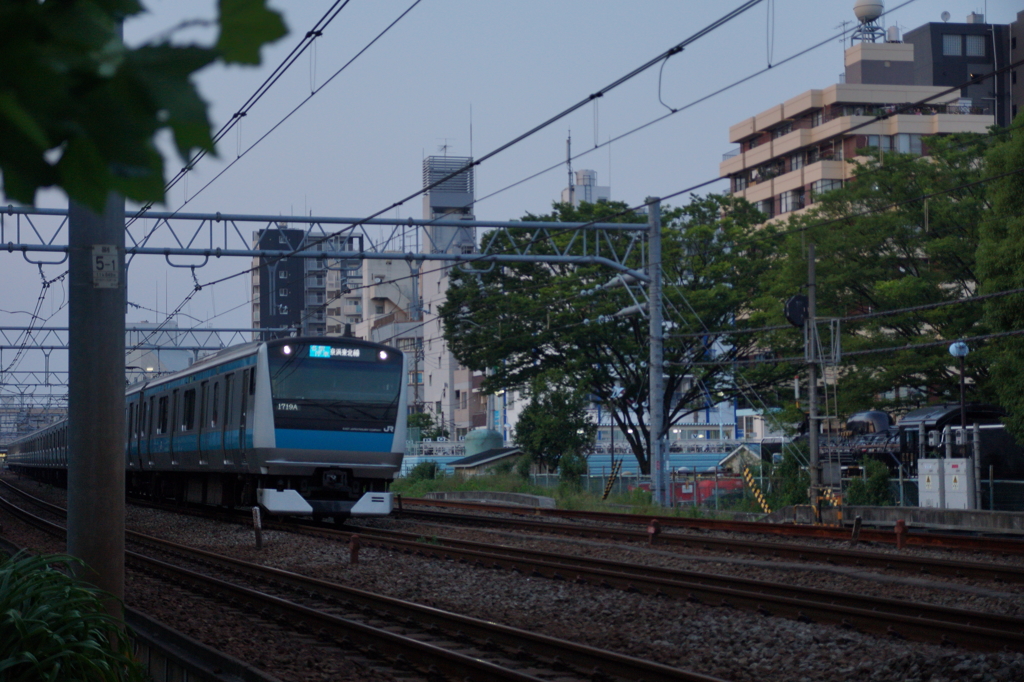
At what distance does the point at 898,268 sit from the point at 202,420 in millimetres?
22041

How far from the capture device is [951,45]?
71500 millimetres

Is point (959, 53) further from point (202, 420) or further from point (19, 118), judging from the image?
point (19, 118)

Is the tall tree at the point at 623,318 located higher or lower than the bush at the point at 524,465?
higher

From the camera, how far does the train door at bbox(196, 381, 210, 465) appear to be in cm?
2219

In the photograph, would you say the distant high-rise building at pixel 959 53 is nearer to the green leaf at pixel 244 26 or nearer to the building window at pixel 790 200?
the building window at pixel 790 200

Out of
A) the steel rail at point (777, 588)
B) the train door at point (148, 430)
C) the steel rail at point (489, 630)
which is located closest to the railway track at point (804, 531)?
the steel rail at point (777, 588)

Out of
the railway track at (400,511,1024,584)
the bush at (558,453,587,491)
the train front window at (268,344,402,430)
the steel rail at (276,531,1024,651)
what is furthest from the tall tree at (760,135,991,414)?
the steel rail at (276,531,1024,651)

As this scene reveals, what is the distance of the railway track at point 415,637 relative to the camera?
747cm

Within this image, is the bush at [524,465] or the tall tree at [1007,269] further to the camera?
the bush at [524,465]

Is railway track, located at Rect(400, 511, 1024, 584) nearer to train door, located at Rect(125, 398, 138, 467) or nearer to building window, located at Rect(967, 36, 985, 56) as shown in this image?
train door, located at Rect(125, 398, 138, 467)

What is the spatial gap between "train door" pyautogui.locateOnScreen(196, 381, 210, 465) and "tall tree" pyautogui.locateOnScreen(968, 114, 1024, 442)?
17.9m

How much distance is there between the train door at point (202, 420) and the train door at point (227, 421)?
1259 mm

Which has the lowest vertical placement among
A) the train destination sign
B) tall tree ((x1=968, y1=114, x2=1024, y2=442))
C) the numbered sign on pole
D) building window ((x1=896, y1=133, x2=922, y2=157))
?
the numbered sign on pole

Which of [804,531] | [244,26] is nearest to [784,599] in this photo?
[804,531]
